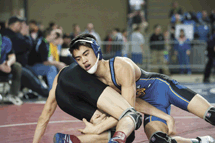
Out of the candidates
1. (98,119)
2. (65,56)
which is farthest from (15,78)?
(98,119)

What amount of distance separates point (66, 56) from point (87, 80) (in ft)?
19.4

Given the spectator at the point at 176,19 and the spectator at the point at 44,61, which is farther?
the spectator at the point at 176,19

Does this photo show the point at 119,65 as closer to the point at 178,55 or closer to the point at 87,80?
the point at 87,80

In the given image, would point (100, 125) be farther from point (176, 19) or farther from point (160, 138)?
point (176, 19)

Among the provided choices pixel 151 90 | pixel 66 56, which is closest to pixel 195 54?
pixel 66 56

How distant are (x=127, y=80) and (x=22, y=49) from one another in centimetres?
478

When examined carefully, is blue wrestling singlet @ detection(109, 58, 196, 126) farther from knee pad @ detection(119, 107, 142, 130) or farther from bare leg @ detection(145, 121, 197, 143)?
knee pad @ detection(119, 107, 142, 130)

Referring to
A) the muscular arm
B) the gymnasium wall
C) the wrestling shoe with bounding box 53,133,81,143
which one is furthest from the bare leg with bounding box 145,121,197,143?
the gymnasium wall

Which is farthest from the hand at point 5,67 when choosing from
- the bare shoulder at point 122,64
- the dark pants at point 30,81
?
the bare shoulder at point 122,64

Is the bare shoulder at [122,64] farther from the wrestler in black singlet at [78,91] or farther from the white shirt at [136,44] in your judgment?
the white shirt at [136,44]

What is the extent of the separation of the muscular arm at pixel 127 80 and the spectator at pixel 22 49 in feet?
14.1

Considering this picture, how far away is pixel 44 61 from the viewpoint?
7727 mm

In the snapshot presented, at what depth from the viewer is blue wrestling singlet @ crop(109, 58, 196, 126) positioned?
11.4ft

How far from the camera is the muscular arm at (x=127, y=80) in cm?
300
